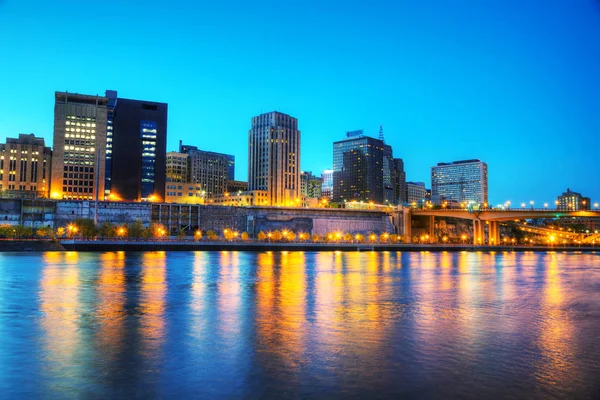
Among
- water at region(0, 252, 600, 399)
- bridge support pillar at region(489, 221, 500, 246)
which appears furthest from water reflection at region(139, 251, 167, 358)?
bridge support pillar at region(489, 221, 500, 246)

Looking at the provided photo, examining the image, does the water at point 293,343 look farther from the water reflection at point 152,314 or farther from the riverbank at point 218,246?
the riverbank at point 218,246

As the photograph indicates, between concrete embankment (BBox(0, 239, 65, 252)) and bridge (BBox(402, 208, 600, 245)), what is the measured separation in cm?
11057

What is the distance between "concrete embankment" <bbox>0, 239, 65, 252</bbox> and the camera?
100744 millimetres

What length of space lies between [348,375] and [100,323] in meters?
15.1

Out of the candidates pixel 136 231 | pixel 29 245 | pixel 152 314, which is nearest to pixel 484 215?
pixel 136 231

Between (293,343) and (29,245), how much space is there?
97.5m

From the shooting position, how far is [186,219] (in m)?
157

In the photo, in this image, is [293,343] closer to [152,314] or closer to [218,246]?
[152,314]

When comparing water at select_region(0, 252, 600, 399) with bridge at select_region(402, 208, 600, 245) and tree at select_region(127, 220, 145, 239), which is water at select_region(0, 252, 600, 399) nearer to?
tree at select_region(127, 220, 145, 239)

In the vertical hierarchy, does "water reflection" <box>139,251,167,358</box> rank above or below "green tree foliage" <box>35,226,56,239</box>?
below

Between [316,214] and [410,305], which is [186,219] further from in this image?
[410,305]

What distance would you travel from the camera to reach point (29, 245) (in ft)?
343

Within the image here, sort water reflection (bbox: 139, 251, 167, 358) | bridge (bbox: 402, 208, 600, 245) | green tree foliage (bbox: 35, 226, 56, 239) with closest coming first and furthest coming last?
water reflection (bbox: 139, 251, 167, 358)
green tree foliage (bbox: 35, 226, 56, 239)
bridge (bbox: 402, 208, 600, 245)

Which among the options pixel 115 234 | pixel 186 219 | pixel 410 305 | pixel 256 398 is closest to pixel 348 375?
pixel 256 398
